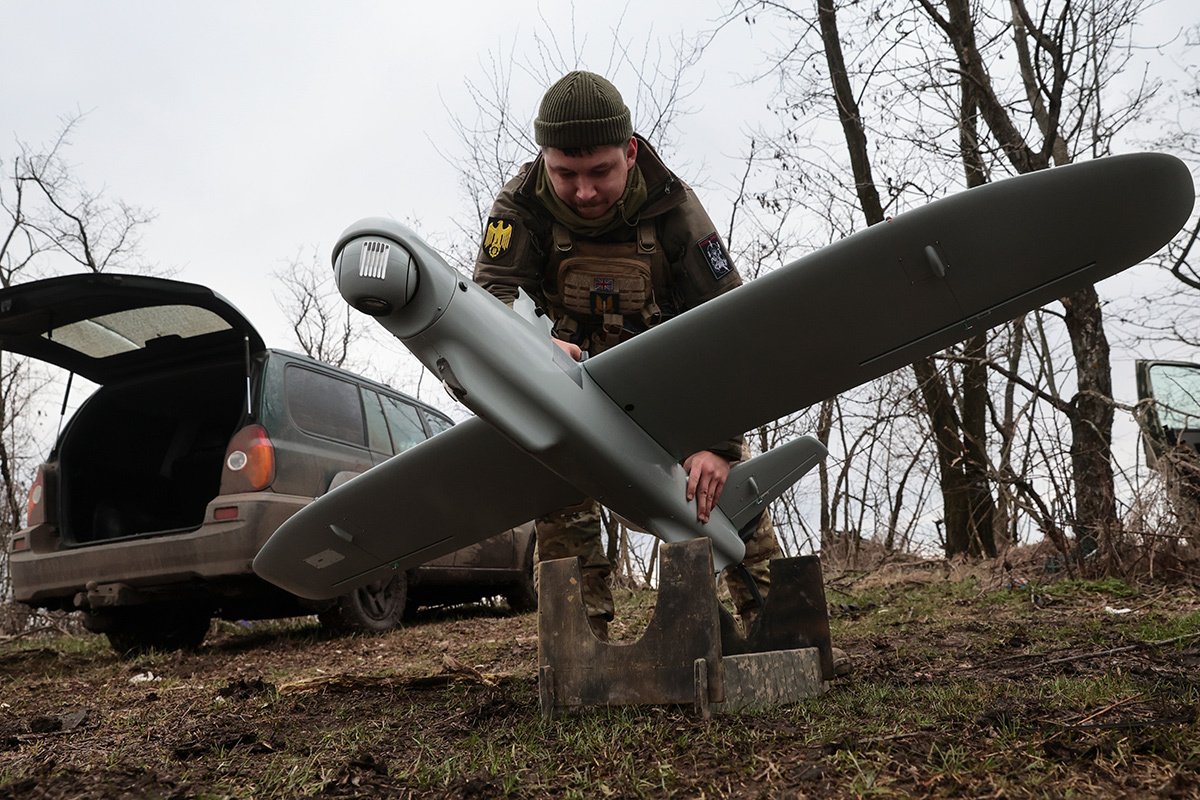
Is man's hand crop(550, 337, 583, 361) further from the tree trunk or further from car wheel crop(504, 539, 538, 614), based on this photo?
car wheel crop(504, 539, 538, 614)

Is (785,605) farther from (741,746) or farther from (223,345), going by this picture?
(223,345)

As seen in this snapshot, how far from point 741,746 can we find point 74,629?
8879 mm

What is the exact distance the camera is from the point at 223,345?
18.0 ft

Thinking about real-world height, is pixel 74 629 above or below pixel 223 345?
below

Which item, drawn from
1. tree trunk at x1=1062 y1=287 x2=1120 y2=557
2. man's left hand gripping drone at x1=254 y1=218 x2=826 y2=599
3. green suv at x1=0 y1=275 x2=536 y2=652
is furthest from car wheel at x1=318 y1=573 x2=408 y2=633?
tree trunk at x1=1062 y1=287 x2=1120 y2=557

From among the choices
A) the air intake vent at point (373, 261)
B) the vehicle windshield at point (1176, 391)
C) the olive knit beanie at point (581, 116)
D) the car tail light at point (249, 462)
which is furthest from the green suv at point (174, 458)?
the vehicle windshield at point (1176, 391)

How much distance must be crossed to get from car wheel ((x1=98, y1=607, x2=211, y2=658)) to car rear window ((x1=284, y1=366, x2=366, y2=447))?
5.17 ft

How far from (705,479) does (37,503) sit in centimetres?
455

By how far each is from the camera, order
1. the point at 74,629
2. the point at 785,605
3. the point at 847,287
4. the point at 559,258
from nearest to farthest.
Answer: the point at 847,287
the point at 785,605
the point at 559,258
the point at 74,629

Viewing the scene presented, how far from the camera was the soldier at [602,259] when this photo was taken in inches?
116

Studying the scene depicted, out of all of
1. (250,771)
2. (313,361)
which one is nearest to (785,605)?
(250,771)

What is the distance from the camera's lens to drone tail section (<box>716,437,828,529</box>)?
3.20 metres

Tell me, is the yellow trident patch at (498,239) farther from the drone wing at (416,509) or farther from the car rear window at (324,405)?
the car rear window at (324,405)

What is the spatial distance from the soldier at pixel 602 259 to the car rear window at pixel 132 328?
2707 mm
